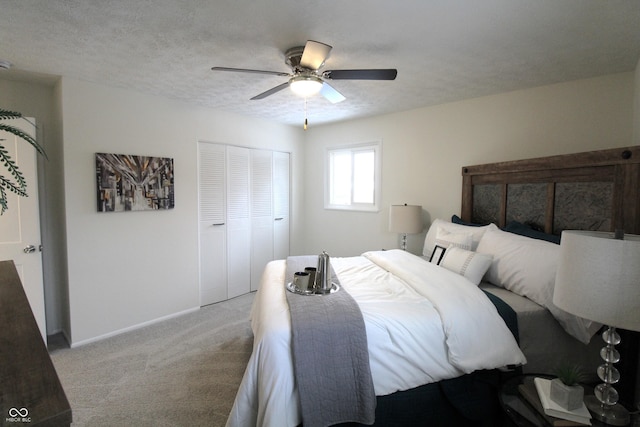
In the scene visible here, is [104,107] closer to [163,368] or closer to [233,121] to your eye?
[233,121]

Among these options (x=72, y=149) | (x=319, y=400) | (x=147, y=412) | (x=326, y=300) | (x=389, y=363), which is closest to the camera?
(x=319, y=400)

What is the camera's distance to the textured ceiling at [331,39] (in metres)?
1.68

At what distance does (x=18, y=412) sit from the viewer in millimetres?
598

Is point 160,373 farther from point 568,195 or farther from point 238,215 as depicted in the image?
point 568,195

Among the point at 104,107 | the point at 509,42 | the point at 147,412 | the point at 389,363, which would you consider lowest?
the point at 147,412

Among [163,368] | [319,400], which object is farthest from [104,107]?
[319,400]

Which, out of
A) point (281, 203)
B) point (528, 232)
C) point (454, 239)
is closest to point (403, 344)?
point (454, 239)

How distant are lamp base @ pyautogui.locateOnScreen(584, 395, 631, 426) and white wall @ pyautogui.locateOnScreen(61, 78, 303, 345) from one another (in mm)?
3629

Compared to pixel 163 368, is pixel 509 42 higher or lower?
higher

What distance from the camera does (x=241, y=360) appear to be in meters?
2.69

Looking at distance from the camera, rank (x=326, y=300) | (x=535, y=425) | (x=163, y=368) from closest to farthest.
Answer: (x=535, y=425) → (x=326, y=300) → (x=163, y=368)

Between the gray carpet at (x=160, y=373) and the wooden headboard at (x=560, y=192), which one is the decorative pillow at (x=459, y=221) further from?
the gray carpet at (x=160, y=373)

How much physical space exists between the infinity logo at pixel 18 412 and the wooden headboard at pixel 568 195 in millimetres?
2731

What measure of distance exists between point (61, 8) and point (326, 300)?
2.24m
